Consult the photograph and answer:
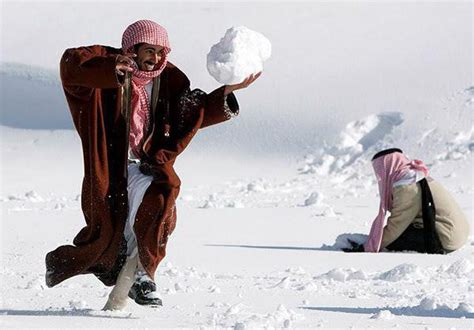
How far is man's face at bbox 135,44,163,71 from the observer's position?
586 centimetres

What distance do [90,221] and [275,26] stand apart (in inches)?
755

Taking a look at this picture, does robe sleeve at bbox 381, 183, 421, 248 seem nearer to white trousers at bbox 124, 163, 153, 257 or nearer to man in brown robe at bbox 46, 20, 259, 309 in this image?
man in brown robe at bbox 46, 20, 259, 309

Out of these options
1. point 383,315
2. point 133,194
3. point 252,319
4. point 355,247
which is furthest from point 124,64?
point 355,247

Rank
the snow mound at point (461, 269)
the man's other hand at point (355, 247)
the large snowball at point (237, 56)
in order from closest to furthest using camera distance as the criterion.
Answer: the large snowball at point (237, 56)
the snow mound at point (461, 269)
the man's other hand at point (355, 247)

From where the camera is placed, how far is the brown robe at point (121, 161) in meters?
5.88

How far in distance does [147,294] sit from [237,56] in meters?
1.17

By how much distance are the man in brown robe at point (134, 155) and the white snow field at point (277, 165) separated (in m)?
0.25

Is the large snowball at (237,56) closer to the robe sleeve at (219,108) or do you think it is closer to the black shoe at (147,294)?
the robe sleeve at (219,108)

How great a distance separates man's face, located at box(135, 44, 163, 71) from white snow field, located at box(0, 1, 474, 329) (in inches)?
45.4

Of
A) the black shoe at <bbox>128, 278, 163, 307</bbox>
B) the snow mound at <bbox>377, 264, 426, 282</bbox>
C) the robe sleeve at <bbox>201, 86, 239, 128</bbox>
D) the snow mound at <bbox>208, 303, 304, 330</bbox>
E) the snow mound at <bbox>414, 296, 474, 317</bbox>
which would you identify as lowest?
the snow mound at <bbox>377, 264, 426, 282</bbox>

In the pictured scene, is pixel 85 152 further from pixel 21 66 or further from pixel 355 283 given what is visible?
pixel 21 66

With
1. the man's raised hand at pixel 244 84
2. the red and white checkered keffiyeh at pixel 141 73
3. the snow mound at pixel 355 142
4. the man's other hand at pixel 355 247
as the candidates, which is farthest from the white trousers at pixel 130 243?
the snow mound at pixel 355 142

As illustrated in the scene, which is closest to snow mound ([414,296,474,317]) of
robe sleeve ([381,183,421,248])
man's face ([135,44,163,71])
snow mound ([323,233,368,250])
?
man's face ([135,44,163,71])

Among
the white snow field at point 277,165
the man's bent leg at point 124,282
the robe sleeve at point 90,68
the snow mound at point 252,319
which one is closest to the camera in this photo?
the snow mound at point 252,319
